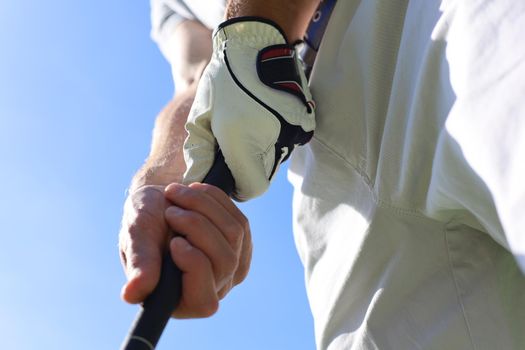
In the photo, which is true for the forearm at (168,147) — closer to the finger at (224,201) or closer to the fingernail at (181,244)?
the finger at (224,201)

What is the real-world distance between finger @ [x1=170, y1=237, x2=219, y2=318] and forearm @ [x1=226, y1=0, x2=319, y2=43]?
36.2 inches

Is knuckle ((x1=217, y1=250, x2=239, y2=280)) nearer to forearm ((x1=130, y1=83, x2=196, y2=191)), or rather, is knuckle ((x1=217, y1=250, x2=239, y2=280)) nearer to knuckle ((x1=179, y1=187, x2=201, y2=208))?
knuckle ((x1=179, y1=187, x2=201, y2=208))

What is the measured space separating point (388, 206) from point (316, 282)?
0.45 metres

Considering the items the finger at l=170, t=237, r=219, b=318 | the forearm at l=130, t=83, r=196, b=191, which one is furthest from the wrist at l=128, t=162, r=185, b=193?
the finger at l=170, t=237, r=219, b=318

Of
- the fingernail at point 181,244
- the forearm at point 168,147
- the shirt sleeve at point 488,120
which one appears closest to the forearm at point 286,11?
the forearm at point 168,147

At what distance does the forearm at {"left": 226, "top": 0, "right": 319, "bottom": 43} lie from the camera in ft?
7.16

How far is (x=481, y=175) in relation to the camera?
1299mm

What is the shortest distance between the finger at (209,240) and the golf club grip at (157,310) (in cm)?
9

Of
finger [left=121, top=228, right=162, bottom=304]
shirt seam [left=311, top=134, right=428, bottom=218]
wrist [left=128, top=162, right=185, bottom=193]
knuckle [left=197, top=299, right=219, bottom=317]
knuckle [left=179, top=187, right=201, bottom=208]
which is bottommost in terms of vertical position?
wrist [left=128, top=162, right=185, bottom=193]

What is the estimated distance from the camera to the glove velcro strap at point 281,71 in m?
2.05

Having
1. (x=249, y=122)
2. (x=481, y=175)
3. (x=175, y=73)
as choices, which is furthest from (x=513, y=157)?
(x=175, y=73)

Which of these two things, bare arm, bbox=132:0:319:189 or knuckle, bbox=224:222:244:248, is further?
bare arm, bbox=132:0:319:189

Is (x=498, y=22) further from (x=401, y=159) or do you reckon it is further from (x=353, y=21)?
(x=353, y=21)

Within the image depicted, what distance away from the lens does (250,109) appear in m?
1.97
